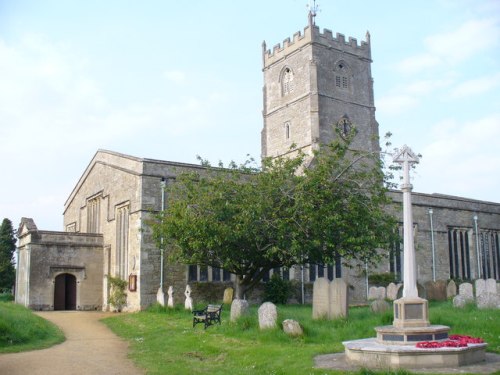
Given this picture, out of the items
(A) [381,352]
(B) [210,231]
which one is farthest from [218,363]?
(B) [210,231]

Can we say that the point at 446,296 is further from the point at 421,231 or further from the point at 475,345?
the point at 475,345

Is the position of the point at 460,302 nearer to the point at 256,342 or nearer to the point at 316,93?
the point at 256,342

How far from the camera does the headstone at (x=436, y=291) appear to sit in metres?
25.3

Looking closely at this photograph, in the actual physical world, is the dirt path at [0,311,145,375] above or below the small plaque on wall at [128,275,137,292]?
below

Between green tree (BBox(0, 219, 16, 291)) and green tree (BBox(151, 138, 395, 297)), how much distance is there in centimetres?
2255

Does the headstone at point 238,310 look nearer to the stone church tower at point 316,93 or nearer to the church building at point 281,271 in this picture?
the church building at point 281,271

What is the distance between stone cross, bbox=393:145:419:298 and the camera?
12.4 m

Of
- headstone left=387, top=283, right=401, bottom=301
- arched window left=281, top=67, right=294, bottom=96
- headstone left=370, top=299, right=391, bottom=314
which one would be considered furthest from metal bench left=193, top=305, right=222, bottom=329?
arched window left=281, top=67, right=294, bottom=96

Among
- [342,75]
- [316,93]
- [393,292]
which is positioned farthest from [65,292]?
[342,75]

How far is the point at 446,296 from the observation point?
1007 inches

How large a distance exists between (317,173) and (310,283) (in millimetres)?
9377

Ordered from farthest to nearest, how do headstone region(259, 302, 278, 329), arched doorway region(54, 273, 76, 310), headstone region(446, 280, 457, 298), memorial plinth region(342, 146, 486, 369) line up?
arched doorway region(54, 273, 76, 310), headstone region(446, 280, 457, 298), headstone region(259, 302, 278, 329), memorial plinth region(342, 146, 486, 369)

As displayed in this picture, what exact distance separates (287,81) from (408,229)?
3443 cm

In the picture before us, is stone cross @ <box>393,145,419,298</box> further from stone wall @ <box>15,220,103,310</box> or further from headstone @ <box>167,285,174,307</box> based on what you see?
stone wall @ <box>15,220,103,310</box>
